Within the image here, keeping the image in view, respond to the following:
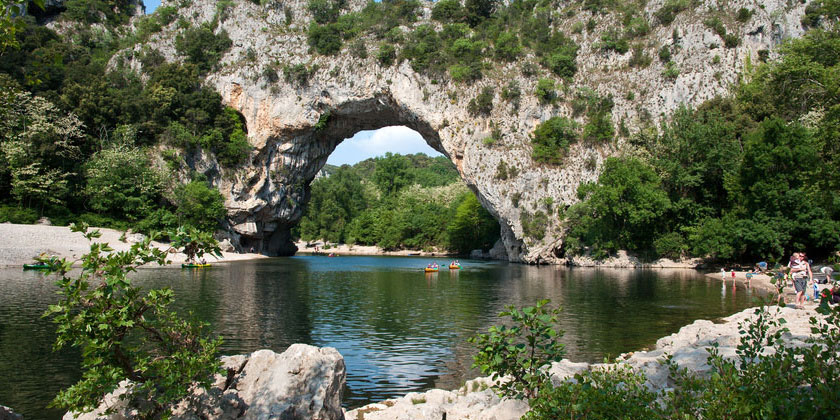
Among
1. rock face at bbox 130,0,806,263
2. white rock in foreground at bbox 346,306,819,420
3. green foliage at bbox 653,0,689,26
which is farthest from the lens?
green foliage at bbox 653,0,689,26

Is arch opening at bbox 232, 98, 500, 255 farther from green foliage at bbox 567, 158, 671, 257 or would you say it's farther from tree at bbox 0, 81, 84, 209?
tree at bbox 0, 81, 84, 209

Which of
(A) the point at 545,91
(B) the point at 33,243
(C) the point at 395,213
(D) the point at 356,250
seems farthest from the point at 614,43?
(B) the point at 33,243

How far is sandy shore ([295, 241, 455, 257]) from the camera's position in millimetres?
76938

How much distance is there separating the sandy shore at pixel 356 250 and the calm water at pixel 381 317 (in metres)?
44.6

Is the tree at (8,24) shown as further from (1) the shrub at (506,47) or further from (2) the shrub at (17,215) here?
(1) the shrub at (506,47)

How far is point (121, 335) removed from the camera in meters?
5.20

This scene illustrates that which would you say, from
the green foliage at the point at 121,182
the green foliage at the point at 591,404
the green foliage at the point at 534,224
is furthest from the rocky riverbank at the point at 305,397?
the green foliage at the point at 121,182

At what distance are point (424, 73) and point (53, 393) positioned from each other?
4678cm

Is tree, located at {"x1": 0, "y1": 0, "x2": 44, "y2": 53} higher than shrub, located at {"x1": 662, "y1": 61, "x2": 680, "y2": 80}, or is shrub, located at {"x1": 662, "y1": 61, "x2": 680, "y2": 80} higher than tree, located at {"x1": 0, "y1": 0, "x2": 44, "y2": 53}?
shrub, located at {"x1": 662, "y1": 61, "x2": 680, "y2": 80}

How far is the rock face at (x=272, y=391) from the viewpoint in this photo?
6.21m

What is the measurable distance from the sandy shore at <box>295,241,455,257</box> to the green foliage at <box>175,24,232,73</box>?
3264cm

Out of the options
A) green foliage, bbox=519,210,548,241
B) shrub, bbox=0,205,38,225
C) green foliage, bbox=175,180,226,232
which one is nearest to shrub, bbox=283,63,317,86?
green foliage, bbox=175,180,226,232

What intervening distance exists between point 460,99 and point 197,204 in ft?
95.5

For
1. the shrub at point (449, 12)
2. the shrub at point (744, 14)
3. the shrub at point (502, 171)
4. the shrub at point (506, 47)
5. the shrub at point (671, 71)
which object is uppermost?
the shrub at point (449, 12)
